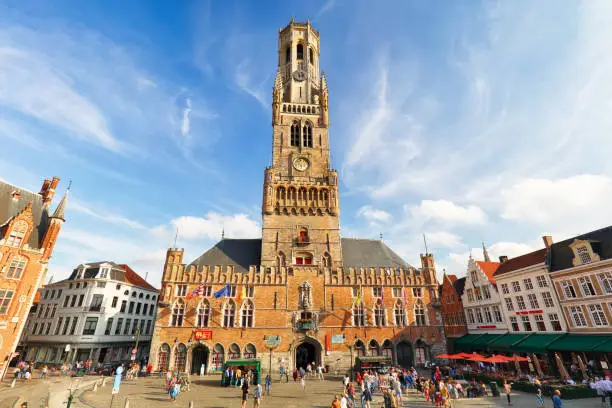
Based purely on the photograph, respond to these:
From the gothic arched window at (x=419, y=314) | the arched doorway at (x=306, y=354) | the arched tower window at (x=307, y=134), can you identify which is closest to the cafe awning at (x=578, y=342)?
the gothic arched window at (x=419, y=314)

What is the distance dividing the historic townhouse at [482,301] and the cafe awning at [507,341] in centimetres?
140

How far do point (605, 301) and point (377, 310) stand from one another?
20.2 m

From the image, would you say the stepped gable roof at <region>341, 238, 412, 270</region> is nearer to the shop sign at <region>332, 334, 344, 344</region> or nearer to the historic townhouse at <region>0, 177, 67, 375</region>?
the shop sign at <region>332, 334, 344, 344</region>

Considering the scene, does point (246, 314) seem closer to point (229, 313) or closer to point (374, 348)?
point (229, 313)

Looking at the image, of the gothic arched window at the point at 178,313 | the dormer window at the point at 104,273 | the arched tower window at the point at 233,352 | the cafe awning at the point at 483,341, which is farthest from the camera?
the dormer window at the point at 104,273

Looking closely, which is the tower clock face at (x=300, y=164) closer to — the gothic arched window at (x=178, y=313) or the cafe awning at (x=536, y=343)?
the gothic arched window at (x=178, y=313)

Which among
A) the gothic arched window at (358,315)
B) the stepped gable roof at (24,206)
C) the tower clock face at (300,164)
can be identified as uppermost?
the tower clock face at (300,164)

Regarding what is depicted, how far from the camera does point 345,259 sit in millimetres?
39000

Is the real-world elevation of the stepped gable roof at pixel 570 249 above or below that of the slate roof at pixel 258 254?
below

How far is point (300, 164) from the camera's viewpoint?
4219cm

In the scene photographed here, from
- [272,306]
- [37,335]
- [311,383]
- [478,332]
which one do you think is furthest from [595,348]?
[37,335]

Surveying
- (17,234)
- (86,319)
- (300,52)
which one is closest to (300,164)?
(300,52)

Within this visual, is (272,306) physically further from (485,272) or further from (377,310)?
(485,272)

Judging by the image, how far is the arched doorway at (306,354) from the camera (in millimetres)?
33250
